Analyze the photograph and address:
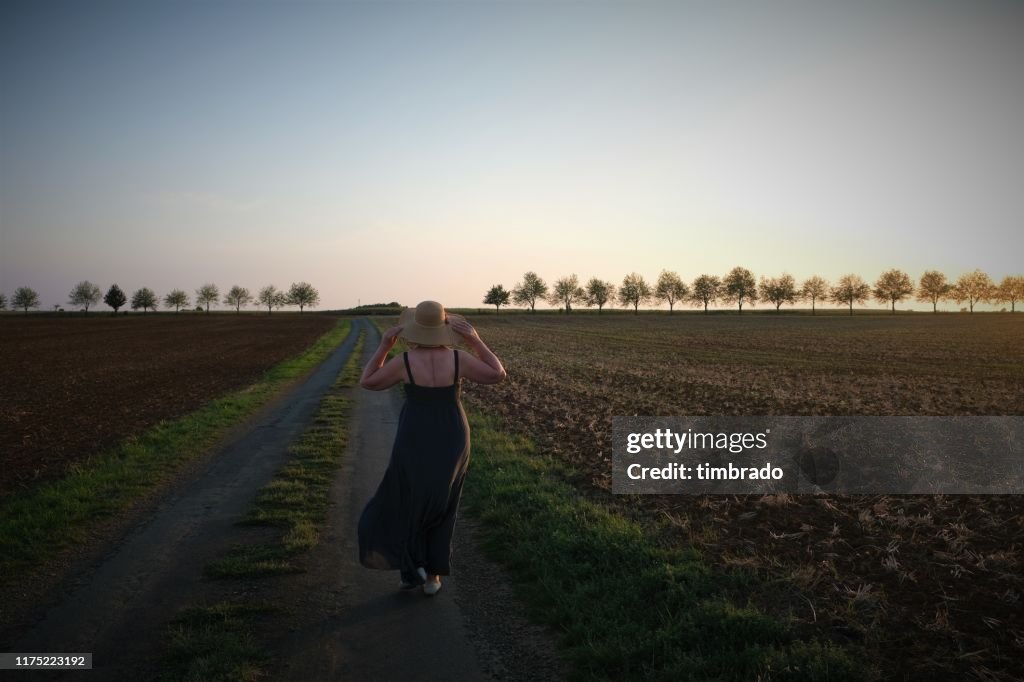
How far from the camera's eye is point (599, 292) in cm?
16312

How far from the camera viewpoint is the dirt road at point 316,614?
441 cm

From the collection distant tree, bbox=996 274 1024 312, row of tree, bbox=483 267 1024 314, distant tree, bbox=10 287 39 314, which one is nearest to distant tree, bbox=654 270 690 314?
row of tree, bbox=483 267 1024 314

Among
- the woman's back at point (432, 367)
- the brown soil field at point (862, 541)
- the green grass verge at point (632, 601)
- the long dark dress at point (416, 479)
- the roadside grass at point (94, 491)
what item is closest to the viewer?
the green grass verge at point (632, 601)

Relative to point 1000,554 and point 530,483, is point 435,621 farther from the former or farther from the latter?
point 1000,554

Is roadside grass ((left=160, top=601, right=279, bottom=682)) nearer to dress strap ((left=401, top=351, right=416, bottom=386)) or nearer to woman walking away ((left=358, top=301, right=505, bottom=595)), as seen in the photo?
woman walking away ((left=358, top=301, right=505, bottom=595))

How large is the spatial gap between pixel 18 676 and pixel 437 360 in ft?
12.8

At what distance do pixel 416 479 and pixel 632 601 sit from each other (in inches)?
91.2

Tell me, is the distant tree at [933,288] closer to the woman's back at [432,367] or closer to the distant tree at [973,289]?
the distant tree at [973,289]

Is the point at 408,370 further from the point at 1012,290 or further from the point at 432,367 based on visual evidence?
the point at 1012,290

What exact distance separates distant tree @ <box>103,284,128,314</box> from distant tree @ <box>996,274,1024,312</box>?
22513 cm

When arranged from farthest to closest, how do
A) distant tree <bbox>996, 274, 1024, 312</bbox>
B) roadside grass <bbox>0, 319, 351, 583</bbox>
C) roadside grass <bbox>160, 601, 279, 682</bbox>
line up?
distant tree <bbox>996, 274, 1024, 312</bbox> < roadside grass <bbox>0, 319, 351, 583</bbox> < roadside grass <bbox>160, 601, 279, 682</bbox>

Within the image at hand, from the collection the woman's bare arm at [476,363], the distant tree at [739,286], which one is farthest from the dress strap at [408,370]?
the distant tree at [739,286]

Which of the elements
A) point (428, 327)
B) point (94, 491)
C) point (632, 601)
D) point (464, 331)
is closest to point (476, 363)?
point (464, 331)

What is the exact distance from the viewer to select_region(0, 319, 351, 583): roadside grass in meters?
6.87
